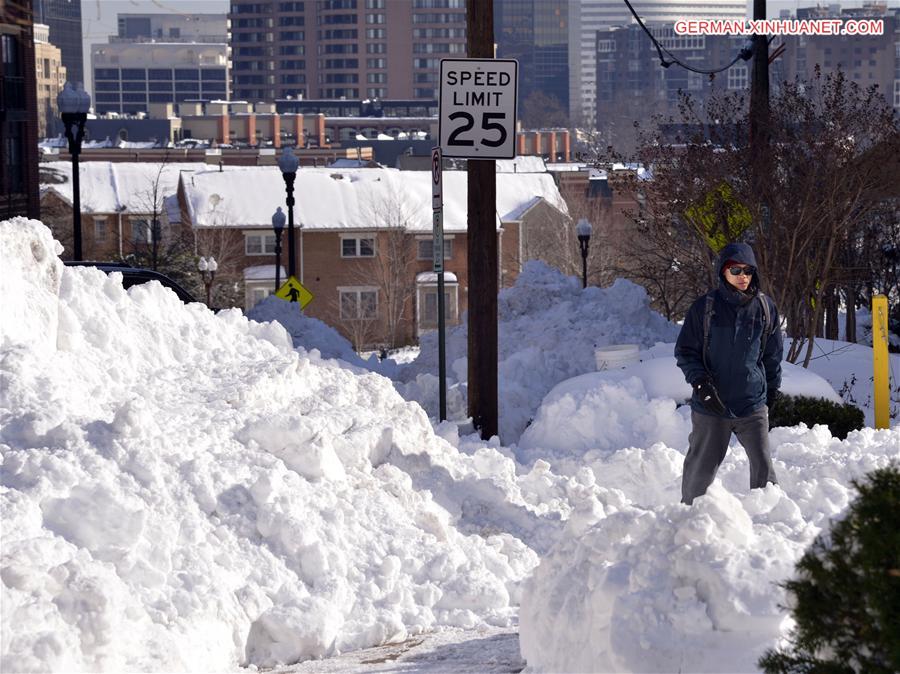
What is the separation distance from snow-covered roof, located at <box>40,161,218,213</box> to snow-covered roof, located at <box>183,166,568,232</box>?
4463 mm

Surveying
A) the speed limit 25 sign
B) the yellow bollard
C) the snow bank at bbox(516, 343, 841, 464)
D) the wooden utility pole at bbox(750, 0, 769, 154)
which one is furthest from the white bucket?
the speed limit 25 sign

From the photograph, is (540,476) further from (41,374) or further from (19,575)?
(19,575)

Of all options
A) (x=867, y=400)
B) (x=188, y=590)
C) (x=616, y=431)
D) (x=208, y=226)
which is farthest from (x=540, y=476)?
(x=208, y=226)

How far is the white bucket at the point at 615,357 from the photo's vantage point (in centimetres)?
1512

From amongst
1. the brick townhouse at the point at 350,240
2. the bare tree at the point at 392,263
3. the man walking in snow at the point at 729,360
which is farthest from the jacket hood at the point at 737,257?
the bare tree at the point at 392,263

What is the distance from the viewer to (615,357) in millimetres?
15125

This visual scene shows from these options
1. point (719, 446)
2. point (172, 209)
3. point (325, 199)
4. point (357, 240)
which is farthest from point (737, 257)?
point (172, 209)

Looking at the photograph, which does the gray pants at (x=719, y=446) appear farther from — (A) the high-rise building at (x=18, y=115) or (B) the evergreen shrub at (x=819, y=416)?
(A) the high-rise building at (x=18, y=115)

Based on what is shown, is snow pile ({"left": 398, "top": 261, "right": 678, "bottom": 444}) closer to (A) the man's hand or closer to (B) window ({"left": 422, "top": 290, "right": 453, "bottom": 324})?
(A) the man's hand

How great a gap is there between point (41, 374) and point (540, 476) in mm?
3514

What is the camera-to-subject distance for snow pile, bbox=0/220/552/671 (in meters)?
6.39

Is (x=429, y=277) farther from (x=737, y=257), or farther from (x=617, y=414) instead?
(x=737, y=257)

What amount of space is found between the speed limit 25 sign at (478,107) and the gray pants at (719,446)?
4501 mm

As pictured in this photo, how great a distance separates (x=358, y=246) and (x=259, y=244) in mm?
4244
